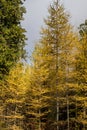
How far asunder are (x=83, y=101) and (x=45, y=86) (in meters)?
7.88

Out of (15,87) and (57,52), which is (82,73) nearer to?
(57,52)

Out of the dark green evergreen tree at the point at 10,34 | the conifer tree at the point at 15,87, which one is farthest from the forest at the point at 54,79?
the dark green evergreen tree at the point at 10,34

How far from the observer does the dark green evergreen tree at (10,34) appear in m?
19.3

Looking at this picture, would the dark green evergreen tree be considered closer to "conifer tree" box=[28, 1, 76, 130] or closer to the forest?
the forest

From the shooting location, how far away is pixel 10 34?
1992 centimetres

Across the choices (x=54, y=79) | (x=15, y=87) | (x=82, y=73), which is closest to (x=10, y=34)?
(x=82, y=73)

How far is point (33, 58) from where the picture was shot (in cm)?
3672

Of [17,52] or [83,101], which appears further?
[83,101]

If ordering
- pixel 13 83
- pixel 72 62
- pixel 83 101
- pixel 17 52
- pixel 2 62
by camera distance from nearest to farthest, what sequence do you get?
pixel 2 62 → pixel 17 52 → pixel 83 101 → pixel 72 62 → pixel 13 83

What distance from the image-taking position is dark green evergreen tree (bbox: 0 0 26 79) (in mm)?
19312

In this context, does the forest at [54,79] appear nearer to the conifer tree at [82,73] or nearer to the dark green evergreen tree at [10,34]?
the conifer tree at [82,73]

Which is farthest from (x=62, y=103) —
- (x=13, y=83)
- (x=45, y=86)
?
(x=13, y=83)

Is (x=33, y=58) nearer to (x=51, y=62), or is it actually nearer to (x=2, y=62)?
(x=51, y=62)

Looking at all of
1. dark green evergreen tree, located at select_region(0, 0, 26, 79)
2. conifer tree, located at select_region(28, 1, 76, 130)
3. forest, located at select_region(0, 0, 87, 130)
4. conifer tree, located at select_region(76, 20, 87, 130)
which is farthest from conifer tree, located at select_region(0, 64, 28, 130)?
dark green evergreen tree, located at select_region(0, 0, 26, 79)
